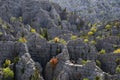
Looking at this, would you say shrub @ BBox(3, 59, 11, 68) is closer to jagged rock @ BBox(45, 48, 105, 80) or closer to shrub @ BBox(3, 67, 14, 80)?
shrub @ BBox(3, 67, 14, 80)

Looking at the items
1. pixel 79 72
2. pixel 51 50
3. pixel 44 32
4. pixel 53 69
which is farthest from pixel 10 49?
pixel 44 32

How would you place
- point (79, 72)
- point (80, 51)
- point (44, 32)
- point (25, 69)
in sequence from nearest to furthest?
point (79, 72) < point (25, 69) < point (80, 51) < point (44, 32)

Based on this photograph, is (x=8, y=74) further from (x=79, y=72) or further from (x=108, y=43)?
(x=108, y=43)

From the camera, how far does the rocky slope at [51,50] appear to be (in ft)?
340

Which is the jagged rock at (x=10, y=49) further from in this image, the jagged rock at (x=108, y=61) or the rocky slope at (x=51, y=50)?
the jagged rock at (x=108, y=61)

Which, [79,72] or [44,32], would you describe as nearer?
[79,72]

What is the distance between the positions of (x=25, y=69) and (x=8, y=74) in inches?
179

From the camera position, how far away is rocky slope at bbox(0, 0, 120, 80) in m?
104

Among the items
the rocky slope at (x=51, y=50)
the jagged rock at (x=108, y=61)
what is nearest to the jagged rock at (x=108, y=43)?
the rocky slope at (x=51, y=50)

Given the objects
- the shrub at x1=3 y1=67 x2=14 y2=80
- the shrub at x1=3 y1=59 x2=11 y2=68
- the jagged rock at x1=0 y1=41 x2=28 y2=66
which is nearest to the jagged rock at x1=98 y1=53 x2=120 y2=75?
the jagged rock at x1=0 y1=41 x2=28 y2=66

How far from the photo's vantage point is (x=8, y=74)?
106 meters

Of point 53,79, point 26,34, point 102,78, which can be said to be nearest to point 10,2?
point 26,34

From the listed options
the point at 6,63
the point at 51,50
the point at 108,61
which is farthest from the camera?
the point at 108,61

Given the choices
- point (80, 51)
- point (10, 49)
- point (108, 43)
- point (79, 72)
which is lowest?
point (108, 43)
